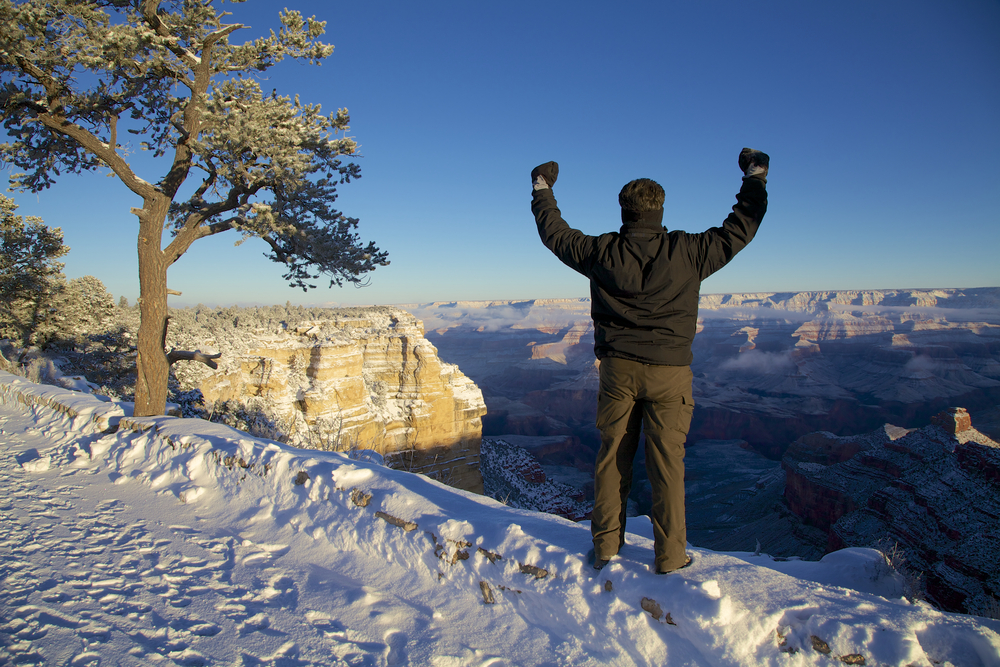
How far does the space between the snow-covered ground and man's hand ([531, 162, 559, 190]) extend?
225 cm

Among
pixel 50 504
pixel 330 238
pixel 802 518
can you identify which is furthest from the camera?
pixel 802 518

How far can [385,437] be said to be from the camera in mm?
22109

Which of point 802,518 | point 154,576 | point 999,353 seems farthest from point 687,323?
point 999,353

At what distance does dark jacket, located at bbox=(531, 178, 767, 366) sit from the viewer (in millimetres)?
2480

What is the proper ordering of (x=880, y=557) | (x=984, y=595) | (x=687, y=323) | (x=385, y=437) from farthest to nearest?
(x=385, y=437), (x=984, y=595), (x=880, y=557), (x=687, y=323)

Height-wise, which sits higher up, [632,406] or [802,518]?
[632,406]

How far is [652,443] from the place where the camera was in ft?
8.18

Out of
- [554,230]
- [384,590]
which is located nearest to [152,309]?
[384,590]

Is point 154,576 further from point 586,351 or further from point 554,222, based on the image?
point 586,351

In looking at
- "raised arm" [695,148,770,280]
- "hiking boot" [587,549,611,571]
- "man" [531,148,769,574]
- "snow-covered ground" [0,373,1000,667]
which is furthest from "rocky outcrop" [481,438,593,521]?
"raised arm" [695,148,770,280]

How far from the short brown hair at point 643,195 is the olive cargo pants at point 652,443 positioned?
2.94 feet

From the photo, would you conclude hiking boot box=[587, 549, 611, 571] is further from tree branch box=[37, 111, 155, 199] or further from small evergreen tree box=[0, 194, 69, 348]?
small evergreen tree box=[0, 194, 69, 348]

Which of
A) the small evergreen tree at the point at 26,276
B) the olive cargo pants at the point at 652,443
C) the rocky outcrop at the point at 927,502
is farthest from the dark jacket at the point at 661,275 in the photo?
the small evergreen tree at the point at 26,276

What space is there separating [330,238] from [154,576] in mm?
5867
